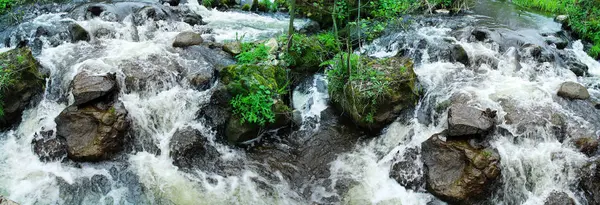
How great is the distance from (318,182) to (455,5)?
951 centimetres

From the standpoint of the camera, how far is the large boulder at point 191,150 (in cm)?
665

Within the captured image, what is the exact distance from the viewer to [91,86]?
6.78 metres

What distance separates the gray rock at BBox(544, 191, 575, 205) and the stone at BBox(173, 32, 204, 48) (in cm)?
737

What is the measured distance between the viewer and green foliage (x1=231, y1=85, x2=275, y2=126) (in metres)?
6.70

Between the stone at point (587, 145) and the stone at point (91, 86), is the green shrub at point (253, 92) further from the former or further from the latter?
the stone at point (587, 145)

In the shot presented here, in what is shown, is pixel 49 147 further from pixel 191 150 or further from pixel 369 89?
pixel 369 89

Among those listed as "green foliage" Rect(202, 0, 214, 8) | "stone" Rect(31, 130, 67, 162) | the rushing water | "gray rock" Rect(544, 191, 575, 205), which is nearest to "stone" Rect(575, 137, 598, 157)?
the rushing water

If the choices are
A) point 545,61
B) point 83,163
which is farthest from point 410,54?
point 83,163

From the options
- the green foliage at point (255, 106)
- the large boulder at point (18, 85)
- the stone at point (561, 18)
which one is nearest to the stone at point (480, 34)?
the stone at point (561, 18)

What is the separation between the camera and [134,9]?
11406 millimetres

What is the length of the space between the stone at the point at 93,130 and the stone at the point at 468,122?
529cm

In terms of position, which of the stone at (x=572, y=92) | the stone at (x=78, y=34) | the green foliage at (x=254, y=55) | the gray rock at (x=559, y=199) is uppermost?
the green foliage at (x=254, y=55)

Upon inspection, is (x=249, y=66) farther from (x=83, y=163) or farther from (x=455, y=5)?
(x=455, y=5)

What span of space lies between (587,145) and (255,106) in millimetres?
5275
